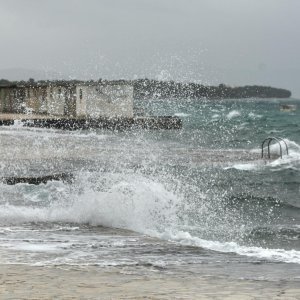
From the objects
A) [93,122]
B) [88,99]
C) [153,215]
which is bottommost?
[153,215]

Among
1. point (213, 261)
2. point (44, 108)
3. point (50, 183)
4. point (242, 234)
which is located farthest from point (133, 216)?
point (44, 108)

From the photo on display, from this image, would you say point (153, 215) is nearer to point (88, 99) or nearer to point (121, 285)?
point (121, 285)

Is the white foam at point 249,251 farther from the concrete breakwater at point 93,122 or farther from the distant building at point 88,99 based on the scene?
the distant building at point 88,99

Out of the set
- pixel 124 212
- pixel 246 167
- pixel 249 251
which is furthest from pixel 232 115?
pixel 249 251

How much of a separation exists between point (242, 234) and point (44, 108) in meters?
43.8

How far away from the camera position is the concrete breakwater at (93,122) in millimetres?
43366

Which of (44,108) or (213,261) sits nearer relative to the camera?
(213,261)

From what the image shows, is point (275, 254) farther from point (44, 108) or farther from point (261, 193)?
point (44, 108)

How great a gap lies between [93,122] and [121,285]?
131ft

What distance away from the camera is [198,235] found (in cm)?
1157

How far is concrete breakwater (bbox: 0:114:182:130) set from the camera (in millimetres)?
43366

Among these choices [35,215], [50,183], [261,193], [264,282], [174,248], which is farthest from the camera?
[261,193]

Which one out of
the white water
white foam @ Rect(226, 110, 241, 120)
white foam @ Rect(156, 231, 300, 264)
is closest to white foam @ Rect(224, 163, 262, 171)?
the white water

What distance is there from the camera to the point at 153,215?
40.7 feet
